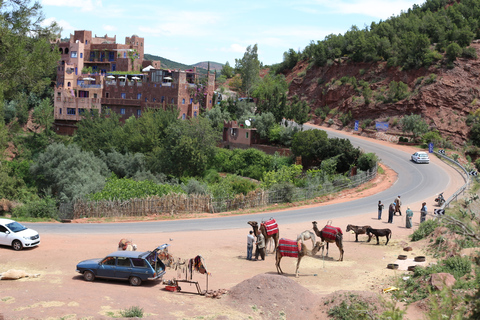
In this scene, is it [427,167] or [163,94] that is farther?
[163,94]

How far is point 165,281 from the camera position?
17312 millimetres

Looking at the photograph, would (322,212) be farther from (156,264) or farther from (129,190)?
(156,264)

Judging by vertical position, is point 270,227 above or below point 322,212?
above

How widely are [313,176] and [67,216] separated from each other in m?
22.7

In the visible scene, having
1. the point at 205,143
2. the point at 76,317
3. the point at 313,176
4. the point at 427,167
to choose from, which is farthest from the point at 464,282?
the point at 205,143

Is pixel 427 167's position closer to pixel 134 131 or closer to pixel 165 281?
pixel 134 131

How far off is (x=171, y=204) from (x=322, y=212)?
10169 millimetres

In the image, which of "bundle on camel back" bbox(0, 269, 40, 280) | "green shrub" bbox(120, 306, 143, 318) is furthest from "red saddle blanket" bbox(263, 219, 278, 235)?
"bundle on camel back" bbox(0, 269, 40, 280)

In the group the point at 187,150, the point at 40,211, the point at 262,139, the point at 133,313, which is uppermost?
the point at 262,139

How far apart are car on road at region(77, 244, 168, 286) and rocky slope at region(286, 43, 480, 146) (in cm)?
5896

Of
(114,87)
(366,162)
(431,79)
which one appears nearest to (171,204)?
(366,162)

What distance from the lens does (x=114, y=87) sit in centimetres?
7306

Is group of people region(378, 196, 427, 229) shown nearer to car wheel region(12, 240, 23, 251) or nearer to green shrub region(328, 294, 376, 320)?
green shrub region(328, 294, 376, 320)

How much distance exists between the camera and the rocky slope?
230 feet
